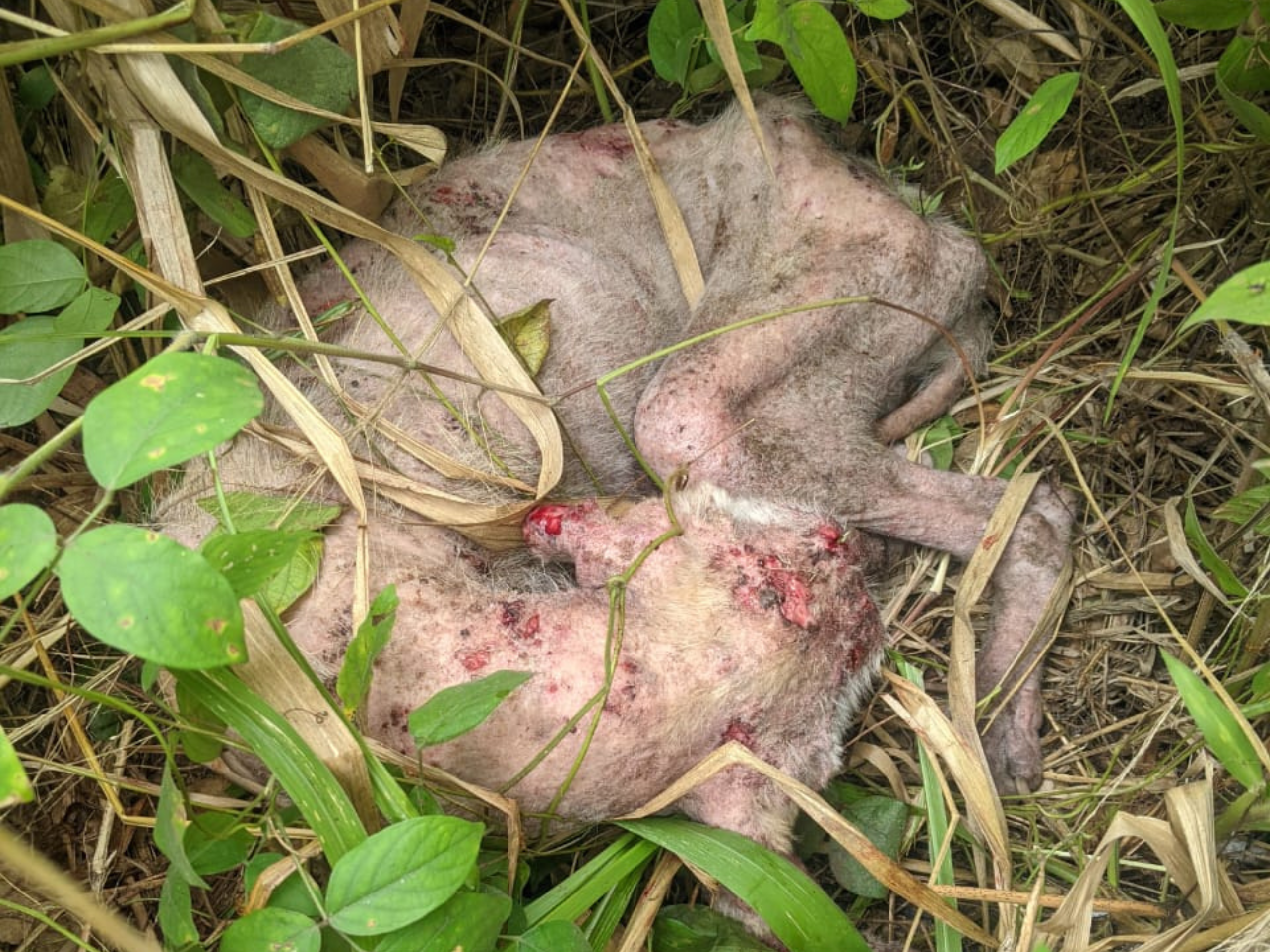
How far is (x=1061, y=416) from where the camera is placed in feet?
7.42

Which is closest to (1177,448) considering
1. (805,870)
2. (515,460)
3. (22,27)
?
(805,870)

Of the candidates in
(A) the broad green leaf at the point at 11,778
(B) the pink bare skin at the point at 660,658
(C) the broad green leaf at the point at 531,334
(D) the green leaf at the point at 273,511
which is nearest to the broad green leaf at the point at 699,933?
(B) the pink bare skin at the point at 660,658

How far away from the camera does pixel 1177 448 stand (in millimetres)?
2213

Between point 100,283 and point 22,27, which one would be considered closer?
point 22,27

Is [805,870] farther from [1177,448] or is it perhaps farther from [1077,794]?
[1177,448]

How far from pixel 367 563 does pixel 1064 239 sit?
1673 millimetres

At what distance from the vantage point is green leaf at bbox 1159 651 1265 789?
1.39 metres

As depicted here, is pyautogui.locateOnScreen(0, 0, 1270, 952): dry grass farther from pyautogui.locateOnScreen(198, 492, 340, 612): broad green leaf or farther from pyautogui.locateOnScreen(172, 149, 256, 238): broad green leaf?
pyautogui.locateOnScreen(198, 492, 340, 612): broad green leaf

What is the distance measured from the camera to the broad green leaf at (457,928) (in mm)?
1336

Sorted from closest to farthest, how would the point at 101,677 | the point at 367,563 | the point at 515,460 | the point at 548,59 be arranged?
the point at 367,563
the point at 101,677
the point at 515,460
the point at 548,59

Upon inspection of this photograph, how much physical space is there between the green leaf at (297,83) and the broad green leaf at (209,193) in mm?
132

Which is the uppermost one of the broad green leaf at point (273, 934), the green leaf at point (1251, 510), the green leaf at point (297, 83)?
the green leaf at point (297, 83)

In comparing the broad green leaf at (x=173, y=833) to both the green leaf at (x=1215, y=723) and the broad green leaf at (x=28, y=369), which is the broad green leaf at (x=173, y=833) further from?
the green leaf at (x=1215, y=723)

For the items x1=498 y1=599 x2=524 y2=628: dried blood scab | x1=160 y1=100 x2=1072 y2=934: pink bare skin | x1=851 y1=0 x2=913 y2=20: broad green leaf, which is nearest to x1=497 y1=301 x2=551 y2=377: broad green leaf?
x1=160 y1=100 x2=1072 y2=934: pink bare skin
